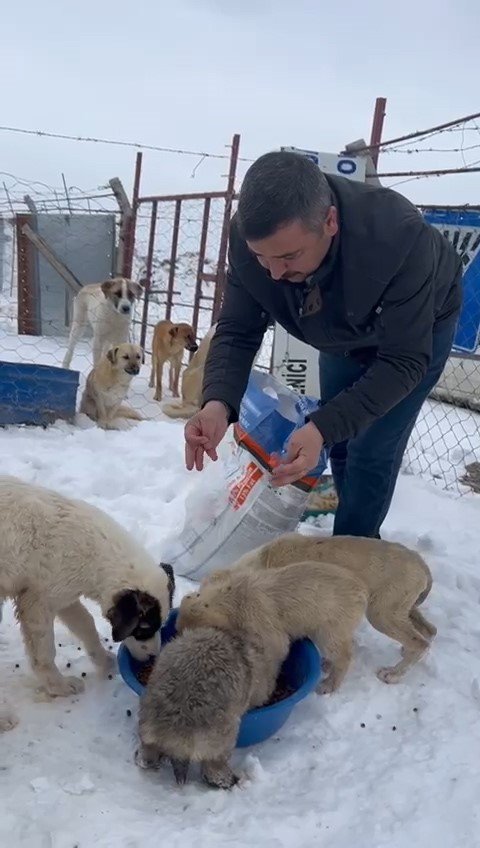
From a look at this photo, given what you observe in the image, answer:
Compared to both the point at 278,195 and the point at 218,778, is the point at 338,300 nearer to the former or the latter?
the point at 278,195

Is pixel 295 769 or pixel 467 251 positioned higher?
pixel 467 251

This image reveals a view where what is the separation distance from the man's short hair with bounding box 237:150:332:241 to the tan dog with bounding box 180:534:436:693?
52.0 inches

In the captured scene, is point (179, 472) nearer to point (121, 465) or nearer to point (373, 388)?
point (121, 465)

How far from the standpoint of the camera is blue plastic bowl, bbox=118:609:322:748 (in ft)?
7.61

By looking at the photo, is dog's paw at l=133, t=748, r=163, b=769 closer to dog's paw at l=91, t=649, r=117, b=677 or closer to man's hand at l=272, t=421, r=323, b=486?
dog's paw at l=91, t=649, r=117, b=677

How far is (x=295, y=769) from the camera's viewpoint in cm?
236

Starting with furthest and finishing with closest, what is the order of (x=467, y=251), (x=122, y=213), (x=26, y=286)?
(x=26, y=286)
(x=122, y=213)
(x=467, y=251)

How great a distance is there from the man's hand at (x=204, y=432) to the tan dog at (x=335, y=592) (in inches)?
19.6

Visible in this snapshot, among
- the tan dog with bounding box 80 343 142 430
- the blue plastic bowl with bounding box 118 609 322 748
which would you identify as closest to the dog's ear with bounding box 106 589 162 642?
the blue plastic bowl with bounding box 118 609 322 748

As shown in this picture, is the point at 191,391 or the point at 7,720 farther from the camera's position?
the point at 191,391

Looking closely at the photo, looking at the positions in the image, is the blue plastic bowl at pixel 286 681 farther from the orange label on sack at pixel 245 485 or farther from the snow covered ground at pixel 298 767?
the orange label on sack at pixel 245 485

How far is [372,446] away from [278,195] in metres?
1.47

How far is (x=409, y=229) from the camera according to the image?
96.2 inches

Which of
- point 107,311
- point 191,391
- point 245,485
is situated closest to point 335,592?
point 245,485
